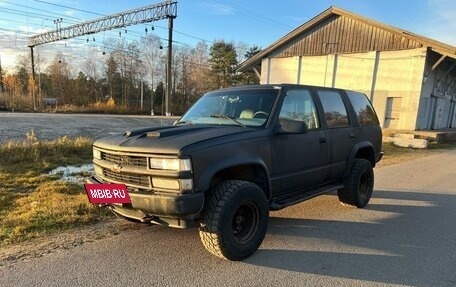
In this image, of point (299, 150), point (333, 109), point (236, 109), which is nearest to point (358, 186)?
point (333, 109)

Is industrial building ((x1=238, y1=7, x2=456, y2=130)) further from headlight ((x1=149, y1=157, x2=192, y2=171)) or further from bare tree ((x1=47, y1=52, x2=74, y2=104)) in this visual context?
bare tree ((x1=47, y1=52, x2=74, y2=104))

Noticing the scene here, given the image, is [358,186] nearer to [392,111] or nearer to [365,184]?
[365,184]

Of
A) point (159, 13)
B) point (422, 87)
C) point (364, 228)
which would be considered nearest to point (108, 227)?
point (364, 228)

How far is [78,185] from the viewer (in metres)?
6.90

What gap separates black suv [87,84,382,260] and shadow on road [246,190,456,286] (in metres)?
0.46

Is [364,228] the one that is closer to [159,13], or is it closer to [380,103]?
[380,103]

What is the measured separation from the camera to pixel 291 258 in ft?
13.2

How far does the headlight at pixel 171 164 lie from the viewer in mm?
3488

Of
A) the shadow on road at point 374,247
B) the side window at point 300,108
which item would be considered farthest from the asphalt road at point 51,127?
the shadow on road at point 374,247

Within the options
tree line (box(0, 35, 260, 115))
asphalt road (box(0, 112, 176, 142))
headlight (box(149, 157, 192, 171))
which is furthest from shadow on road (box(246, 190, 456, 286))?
tree line (box(0, 35, 260, 115))

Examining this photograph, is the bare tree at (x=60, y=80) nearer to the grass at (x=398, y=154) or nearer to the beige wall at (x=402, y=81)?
the beige wall at (x=402, y=81)

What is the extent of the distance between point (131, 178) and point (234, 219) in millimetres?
1181

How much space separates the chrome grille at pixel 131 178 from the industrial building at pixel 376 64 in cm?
2078

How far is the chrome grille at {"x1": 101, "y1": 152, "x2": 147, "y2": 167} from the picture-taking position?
3717mm
